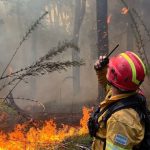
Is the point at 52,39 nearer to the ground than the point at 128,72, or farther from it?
farther from it

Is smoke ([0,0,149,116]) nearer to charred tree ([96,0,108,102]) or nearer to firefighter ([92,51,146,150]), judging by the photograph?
charred tree ([96,0,108,102])

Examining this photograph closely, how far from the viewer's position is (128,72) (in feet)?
11.0

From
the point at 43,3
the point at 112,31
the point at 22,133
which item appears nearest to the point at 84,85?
the point at 112,31

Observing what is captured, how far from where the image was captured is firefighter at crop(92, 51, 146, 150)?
10.2 ft

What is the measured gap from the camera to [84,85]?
26.3 m

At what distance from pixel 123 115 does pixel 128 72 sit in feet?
1.38

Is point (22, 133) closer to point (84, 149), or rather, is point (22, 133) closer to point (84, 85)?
point (84, 149)

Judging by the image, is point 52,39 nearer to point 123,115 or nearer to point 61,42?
point 61,42

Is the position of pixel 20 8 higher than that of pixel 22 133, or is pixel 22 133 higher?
pixel 20 8

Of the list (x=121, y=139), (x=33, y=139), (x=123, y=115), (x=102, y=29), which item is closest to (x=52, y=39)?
(x=102, y=29)

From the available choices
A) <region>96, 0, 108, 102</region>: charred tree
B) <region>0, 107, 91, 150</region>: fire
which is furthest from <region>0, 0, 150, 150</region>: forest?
<region>0, 107, 91, 150</region>: fire

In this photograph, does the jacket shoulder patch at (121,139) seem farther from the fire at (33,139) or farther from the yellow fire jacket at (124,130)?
the fire at (33,139)

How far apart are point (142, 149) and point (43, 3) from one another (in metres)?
23.0

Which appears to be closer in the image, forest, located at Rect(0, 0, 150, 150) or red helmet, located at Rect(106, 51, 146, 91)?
red helmet, located at Rect(106, 51, 146, 91)
